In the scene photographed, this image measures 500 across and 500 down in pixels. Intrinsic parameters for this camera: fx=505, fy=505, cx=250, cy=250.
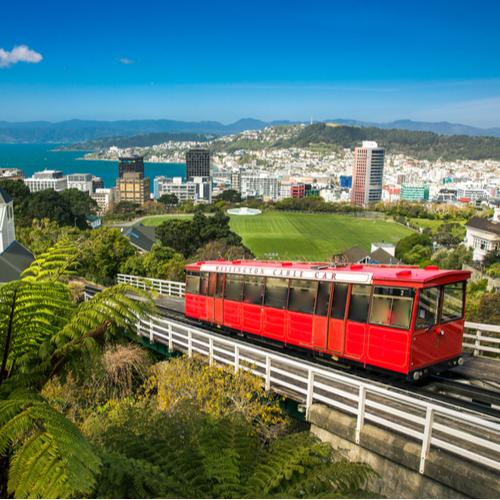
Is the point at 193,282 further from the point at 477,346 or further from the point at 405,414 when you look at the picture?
the point at 405,414

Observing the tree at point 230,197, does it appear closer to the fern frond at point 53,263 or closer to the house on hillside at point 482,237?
the house on hillside at point 482,237

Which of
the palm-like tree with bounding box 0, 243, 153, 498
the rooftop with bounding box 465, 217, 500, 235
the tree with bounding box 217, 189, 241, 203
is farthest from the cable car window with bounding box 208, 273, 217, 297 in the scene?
the tree with bounding box 217, 189, 241, 203

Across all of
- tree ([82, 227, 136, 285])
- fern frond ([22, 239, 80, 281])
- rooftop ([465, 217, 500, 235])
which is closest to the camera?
fern frond ([22, 239, 80, 281])

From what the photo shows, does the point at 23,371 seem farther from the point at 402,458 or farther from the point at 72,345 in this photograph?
the point at 402,458

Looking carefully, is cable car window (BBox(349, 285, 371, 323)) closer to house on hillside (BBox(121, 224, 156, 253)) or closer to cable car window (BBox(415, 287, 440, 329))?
cable car window (BBox(415, 287, 440, 329))

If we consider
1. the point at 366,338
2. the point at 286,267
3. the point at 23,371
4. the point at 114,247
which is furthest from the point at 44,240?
the point at 23,371

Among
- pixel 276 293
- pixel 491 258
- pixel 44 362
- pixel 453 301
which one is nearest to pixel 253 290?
pixel 276 293
